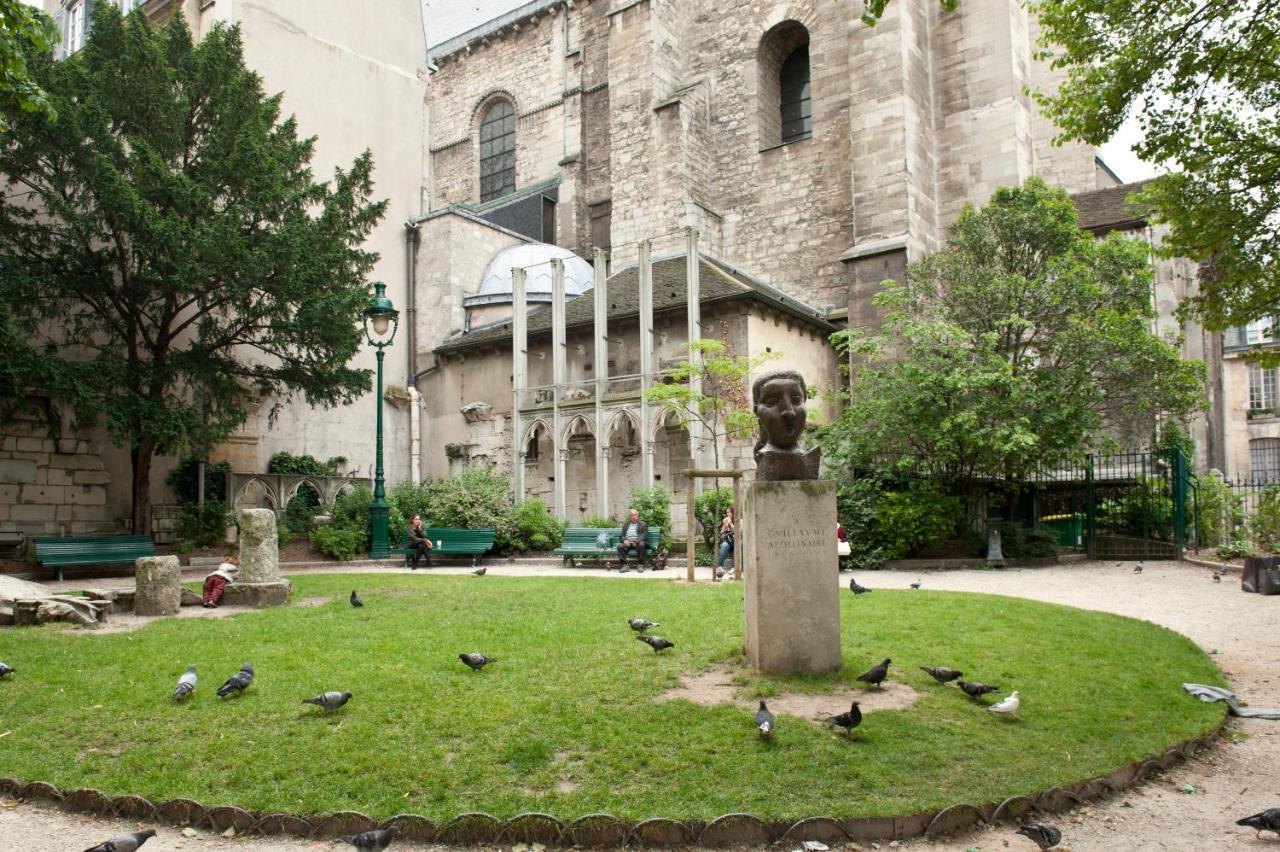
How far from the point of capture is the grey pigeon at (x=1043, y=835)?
430cm

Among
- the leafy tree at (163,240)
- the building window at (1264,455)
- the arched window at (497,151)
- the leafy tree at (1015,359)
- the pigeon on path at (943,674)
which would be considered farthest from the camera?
the building window at (1264,455)

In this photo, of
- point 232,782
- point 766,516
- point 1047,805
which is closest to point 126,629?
point 232,782

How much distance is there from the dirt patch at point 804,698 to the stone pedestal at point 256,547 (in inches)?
267

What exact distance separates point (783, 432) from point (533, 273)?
71.6ft

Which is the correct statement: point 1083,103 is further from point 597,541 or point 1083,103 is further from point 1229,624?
point 597,541

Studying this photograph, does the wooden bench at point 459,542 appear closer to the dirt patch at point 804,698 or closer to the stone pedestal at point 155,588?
the stone pedestal at point 155,588

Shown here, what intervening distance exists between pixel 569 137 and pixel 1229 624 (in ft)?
90.6

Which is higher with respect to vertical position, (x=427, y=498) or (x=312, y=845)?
(x=427, y=498)

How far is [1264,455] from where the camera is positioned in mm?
36875

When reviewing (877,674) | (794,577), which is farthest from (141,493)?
(877,674)

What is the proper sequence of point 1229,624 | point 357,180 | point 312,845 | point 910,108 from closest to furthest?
point 312,845
point 1229,624
point 357,180
point 910,108

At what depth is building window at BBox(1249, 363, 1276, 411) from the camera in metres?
37.5

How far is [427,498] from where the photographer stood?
21.8 m

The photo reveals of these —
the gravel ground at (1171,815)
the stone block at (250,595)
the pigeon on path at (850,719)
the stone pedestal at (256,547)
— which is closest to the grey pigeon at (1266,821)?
the gravel ground at (1171,815)
